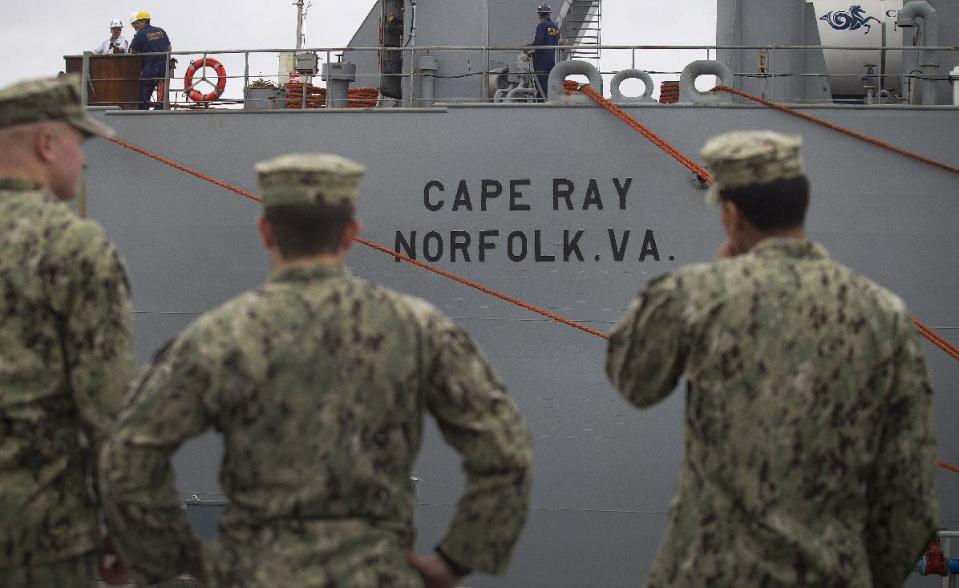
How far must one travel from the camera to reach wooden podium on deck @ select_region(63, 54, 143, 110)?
35.3 ft

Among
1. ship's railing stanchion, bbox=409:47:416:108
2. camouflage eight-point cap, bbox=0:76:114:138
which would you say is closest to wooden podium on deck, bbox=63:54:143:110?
ship's railing stanchion, bbox=409:47:416:108

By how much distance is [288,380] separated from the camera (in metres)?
2.89

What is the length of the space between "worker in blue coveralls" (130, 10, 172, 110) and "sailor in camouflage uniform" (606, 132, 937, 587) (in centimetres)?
802

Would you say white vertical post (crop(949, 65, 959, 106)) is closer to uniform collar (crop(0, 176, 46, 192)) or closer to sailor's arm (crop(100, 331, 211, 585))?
uniform collar (crop(0, 176, 46, 192))

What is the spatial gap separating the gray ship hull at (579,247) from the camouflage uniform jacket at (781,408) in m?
5.78

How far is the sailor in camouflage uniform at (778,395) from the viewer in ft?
10.5

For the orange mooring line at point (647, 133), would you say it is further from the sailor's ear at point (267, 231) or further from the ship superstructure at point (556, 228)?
the sailor's ear at point (267, 231)

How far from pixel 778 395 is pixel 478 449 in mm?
762

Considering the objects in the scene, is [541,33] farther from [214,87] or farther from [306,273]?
[306,273]

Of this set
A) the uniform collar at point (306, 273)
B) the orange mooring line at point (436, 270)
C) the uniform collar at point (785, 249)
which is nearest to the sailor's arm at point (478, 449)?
the uniform collar at point (306, 273)

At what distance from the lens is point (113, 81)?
10.8m

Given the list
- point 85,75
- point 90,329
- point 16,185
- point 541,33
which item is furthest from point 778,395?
point 85,75

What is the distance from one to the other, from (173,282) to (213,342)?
721 centimetres

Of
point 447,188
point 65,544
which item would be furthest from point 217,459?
point 65,544
